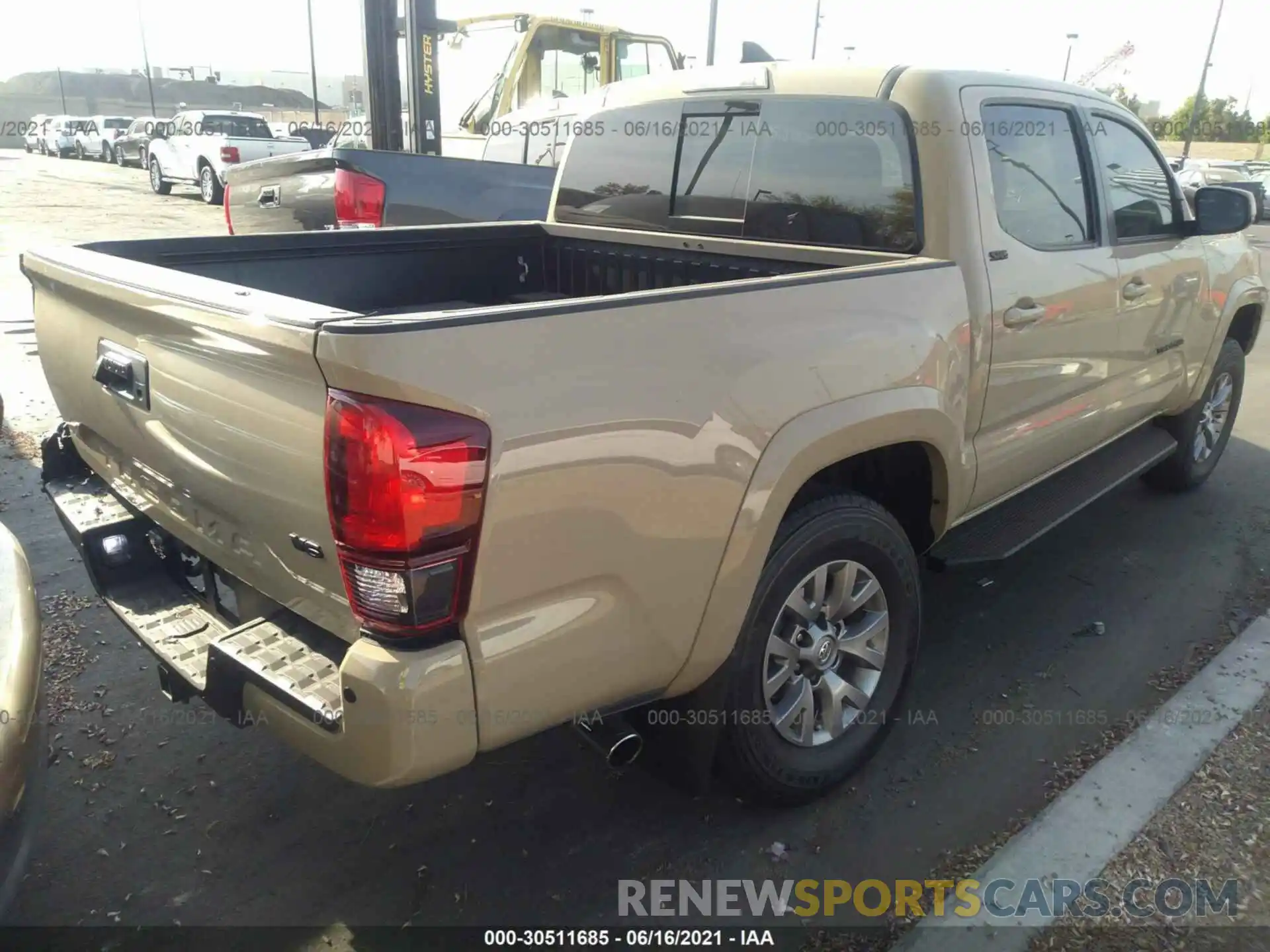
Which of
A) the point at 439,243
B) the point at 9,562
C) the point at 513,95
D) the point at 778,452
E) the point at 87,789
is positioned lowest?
the point at 87,789

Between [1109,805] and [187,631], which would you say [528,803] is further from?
[1109,805]

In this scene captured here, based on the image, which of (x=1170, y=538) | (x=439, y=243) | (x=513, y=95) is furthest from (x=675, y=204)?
(x=513, y=95)

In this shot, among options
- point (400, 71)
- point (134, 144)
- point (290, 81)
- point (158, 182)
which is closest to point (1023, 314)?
point (400, 71)

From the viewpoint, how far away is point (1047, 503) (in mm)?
3752

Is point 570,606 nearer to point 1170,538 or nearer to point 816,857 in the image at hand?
point 816,857

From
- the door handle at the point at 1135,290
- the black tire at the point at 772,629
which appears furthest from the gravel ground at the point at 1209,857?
the door handle at the point at 1135,290

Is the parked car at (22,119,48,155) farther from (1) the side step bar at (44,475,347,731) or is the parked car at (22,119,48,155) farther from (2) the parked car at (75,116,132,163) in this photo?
(1) the side step bar at (44,475,347,731)

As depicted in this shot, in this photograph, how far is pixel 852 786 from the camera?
293 cm

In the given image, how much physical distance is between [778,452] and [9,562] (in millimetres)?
1825

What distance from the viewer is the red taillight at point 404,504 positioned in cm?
175

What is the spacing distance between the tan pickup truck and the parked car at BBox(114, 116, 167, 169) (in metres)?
31.8

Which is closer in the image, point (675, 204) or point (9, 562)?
point (9, 562)

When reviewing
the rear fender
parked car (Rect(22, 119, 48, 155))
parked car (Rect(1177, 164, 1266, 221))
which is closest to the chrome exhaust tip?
the rear fender

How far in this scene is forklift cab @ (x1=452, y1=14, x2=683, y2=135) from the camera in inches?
376
